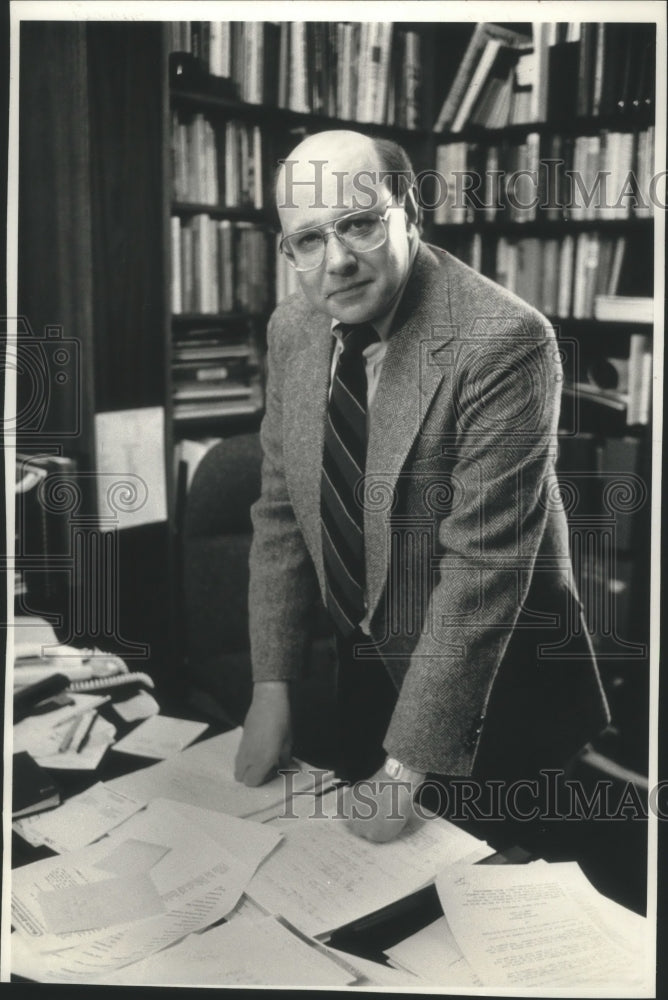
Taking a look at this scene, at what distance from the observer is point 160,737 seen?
1.22m

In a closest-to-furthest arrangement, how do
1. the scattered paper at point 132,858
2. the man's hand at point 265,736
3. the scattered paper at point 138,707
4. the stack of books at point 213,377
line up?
1. the scattered paper at point 132,858
2. the man's hand at point 265,736
3. the scattered paper at point 138,707
4. the stack of books at point 213,377

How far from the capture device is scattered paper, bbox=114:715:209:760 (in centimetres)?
119

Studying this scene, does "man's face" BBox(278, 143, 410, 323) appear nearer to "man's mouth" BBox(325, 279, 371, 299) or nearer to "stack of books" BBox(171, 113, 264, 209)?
"man's mouth" BBox(325, 279, 371, 299)

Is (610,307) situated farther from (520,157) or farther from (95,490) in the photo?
(95,490)

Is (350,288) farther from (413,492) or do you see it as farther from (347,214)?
(413,492)

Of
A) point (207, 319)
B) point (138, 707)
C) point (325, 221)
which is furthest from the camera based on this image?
point (207, 319)

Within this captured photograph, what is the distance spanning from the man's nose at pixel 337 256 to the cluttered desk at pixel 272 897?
69cm

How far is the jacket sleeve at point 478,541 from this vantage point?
3.54 feet

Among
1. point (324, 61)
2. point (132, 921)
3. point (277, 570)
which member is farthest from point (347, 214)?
point (132, 921)

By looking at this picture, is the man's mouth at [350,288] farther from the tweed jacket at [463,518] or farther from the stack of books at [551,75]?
the stack of books at [551,75]

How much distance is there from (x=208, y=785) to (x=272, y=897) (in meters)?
0.21

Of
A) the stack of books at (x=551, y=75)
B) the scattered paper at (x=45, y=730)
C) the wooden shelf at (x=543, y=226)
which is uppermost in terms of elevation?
the stack of books at (x=551, y=75)

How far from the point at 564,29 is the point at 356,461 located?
2.16ft

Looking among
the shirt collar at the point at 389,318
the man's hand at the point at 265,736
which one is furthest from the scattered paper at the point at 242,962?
the shirt collar at the point at 389,318
